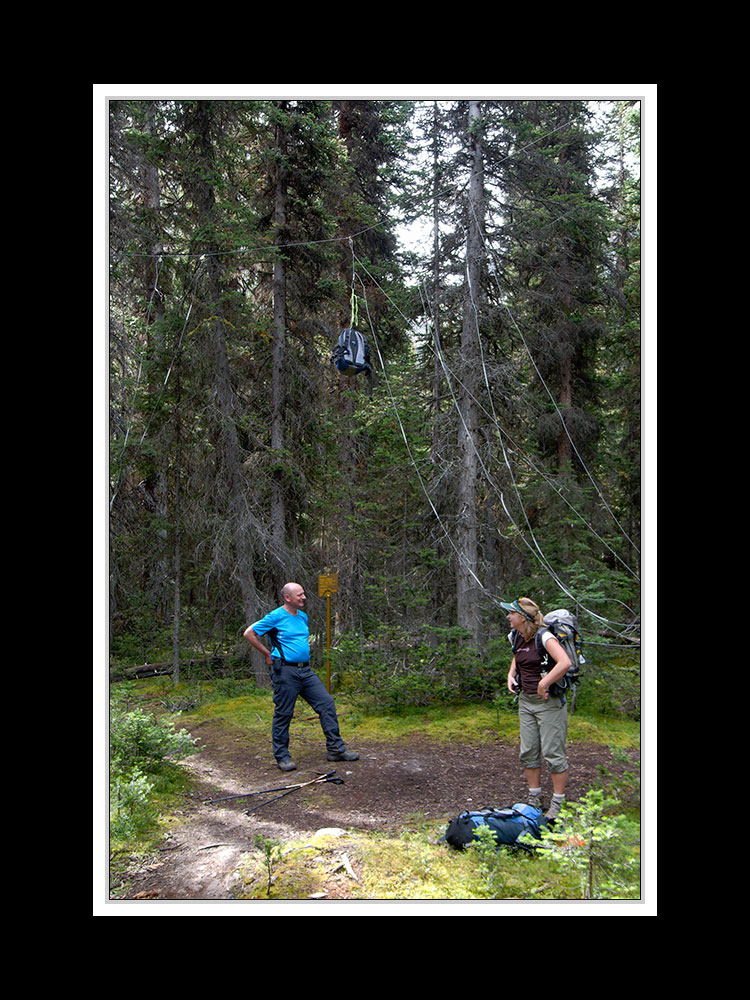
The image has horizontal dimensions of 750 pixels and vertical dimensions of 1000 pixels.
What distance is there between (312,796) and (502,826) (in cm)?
202

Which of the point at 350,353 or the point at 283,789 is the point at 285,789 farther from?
the point at 350,353

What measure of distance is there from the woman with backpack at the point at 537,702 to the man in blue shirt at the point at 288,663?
2.25 meters

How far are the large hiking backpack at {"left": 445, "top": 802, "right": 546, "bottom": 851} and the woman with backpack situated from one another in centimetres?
36

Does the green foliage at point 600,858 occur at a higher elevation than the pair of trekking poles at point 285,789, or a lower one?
higher

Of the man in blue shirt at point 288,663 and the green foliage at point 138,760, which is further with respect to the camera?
the man in blue shirt at point 288,663

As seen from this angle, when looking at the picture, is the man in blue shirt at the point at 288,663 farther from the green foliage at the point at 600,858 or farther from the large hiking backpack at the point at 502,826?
the green foliage at the point at 600,858

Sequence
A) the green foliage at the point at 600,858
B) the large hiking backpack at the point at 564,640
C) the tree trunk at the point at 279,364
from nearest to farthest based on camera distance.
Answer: the green foliage at the point at 600,858 → the large hiking backpack at the point at 564,640 → the tree trunk at the point at 279,364

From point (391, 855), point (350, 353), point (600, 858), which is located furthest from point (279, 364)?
point (600, 858)

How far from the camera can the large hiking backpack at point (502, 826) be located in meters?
4.43

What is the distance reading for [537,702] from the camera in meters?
5.04

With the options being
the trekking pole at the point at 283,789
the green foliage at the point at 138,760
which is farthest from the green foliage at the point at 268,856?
the trekking pole at the point at 283,789

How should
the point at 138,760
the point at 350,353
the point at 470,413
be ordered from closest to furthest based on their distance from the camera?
the point at 138,760
the point at 350,353
the point at 470,413
